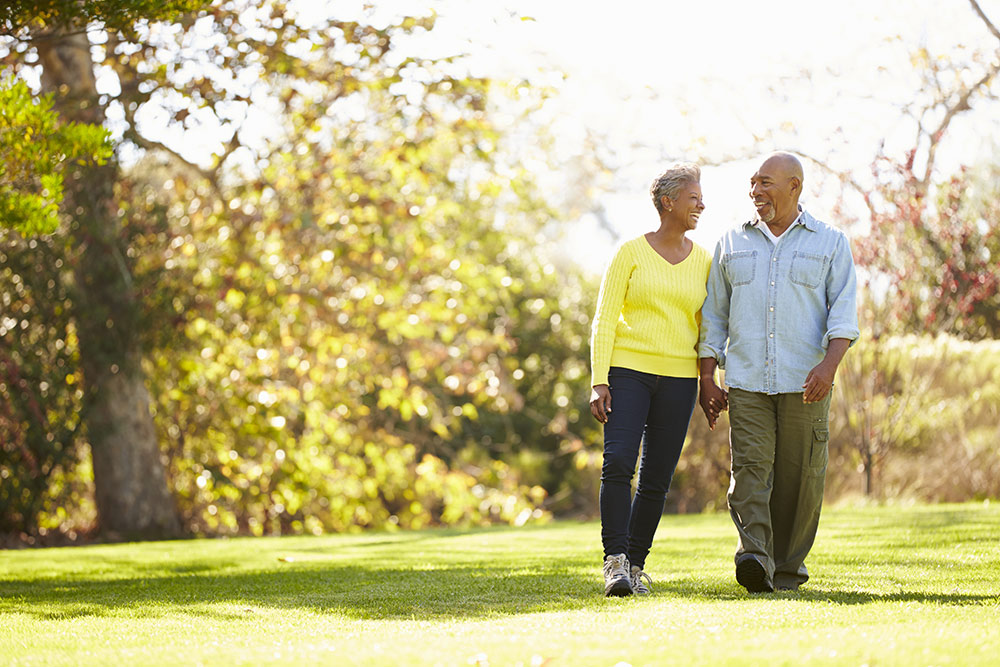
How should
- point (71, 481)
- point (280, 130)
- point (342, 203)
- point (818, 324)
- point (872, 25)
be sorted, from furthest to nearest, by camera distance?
point (872, 25)
point (280, 130)
point (342, 203)
point (71, 481)
point (818, 324)

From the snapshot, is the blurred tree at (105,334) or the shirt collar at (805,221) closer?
the shirt collar at (805,221)

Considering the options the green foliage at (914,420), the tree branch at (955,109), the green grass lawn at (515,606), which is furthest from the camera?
the tree branch at (955,109)

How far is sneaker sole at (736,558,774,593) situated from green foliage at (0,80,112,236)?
13.3 ft

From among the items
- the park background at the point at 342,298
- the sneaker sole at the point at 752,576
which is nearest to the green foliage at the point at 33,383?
the park background at the point at 342,298

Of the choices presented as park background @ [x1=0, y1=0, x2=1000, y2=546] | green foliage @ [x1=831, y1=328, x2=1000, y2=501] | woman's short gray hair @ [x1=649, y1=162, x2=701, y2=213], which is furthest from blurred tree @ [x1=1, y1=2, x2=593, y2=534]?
woman's short gray hair @ [x1=649, y1=162, x2=701, y2=213]

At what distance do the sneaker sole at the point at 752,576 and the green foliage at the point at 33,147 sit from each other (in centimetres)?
405

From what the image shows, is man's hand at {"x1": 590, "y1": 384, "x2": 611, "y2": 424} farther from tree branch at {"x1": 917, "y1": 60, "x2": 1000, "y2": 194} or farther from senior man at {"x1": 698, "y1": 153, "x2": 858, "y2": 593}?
tree branch at {"x1": 917, "y1": 60, "x2": 1000, "y2": 194}

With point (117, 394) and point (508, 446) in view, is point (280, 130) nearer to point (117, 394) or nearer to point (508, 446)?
point (117, 394)

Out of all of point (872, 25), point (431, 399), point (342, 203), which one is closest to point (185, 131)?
point (342, 203)

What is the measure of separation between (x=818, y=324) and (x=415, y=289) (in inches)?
342

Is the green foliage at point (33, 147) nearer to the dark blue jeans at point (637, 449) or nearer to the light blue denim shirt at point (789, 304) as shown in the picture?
the dark blue jeans at point (637, 449)

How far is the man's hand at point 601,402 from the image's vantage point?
5.01 m

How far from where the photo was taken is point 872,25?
15.4m

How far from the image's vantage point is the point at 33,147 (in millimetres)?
6219
